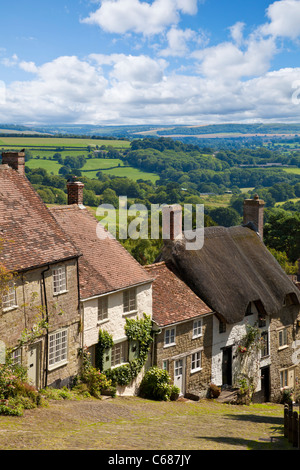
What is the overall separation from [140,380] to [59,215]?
360 inches

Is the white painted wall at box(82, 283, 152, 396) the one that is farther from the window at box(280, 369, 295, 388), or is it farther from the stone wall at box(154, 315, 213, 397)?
the window at box(280, 369, 295, 388)

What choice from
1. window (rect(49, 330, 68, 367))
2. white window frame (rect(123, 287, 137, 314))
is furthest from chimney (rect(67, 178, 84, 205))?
window (rect(49, 330, 68, 367))

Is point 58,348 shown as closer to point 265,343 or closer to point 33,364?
point 33,364

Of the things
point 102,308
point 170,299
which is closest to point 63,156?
point 170,299

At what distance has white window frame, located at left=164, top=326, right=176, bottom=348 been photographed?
26.7 m

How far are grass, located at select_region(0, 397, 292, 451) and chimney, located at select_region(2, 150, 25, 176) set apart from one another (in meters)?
10.5

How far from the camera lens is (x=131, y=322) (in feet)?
83.2

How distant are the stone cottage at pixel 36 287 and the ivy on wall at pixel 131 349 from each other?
138cm

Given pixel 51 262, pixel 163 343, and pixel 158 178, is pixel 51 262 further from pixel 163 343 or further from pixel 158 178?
pixel 158 178

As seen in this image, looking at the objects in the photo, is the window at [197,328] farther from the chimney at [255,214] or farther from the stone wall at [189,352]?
the chimney at [255,214]

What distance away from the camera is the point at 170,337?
2689 cm
